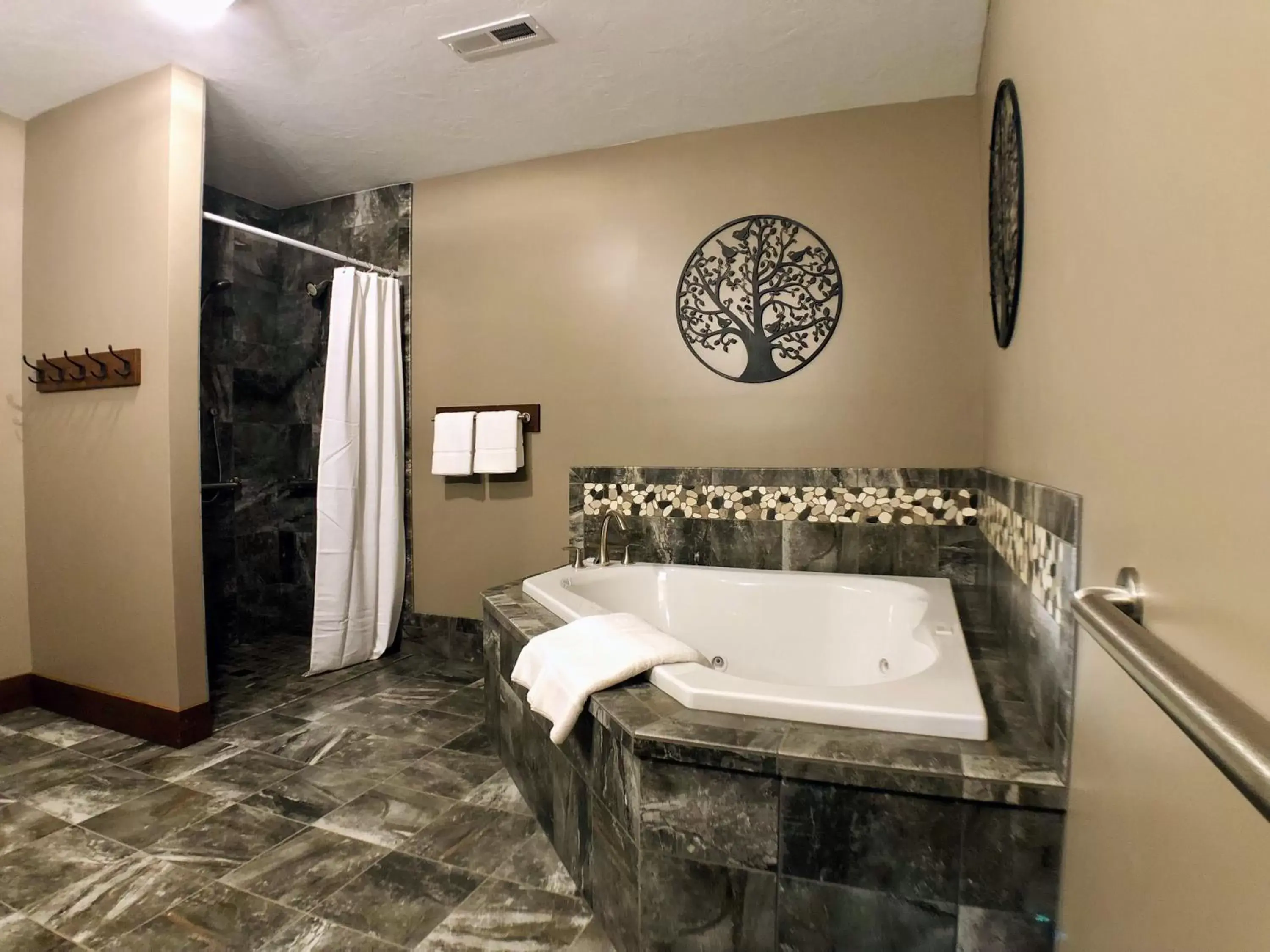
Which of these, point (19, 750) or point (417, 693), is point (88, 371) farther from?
point (417, 693)

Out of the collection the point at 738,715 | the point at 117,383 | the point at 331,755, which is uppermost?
the point at 117,383

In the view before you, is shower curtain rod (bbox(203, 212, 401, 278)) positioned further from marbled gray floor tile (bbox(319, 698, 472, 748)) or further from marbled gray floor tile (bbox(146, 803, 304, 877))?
marbled gray floor tile (bbox(146, 803, 304, 877))

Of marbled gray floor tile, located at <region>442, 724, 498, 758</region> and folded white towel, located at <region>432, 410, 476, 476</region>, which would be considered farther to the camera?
folded white towel, located at <region>432, 410, 476, 476</region>

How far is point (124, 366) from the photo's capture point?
2328 millimetres

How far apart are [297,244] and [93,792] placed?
7.04ft

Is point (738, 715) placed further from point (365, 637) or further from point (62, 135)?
point (62, 135)

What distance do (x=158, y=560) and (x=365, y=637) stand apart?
1065 millimetres

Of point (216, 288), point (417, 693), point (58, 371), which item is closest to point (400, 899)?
point (417, 693)

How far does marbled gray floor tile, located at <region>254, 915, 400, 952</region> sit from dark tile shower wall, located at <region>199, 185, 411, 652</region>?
2.06 m

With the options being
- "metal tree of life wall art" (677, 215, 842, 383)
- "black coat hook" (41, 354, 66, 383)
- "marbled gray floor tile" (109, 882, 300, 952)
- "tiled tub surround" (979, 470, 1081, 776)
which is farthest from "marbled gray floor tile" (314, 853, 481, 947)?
"black coat hook" (41, 354, 66, 383)

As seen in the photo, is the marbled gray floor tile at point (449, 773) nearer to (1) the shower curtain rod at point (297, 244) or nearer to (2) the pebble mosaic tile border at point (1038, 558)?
(2) the pebble mosaic tile border at point (1038, 558)

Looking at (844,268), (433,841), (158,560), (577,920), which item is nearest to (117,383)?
(158,560)

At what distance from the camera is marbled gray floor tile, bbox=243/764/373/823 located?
185cm

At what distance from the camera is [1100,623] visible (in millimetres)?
668
